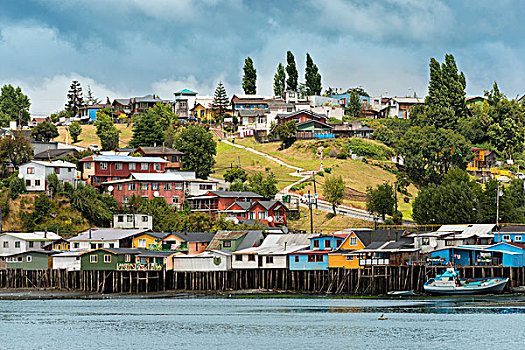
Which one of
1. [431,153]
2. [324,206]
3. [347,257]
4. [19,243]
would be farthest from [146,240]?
[431,153]

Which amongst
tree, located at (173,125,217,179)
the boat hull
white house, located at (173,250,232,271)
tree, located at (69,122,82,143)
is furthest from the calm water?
tree, located at (69,122,82,143)

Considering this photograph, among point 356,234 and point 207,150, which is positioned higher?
point 207,150

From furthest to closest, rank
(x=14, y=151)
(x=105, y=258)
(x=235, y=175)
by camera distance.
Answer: (x=235, y=175) < (x=14, y=151) < (x=105, y=258)

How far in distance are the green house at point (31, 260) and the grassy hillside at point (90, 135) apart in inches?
2686

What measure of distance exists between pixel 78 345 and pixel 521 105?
418 ft

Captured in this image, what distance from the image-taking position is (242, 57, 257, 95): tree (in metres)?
194

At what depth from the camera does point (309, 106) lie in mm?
178250

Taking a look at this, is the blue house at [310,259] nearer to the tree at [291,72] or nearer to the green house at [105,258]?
the green house at [105,258]

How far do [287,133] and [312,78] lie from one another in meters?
39.5

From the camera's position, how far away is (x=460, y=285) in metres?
79.1

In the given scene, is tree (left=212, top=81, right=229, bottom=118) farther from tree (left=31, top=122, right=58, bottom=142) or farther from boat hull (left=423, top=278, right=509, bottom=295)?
boat hull (left=423, top=278, right=509, bottom=295)

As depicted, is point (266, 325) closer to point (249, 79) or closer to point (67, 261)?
point (67, 261)

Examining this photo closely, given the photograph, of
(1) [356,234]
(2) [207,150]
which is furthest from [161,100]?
(1) [356,234]

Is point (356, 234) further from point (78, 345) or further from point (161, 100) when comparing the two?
point (161, 100)
